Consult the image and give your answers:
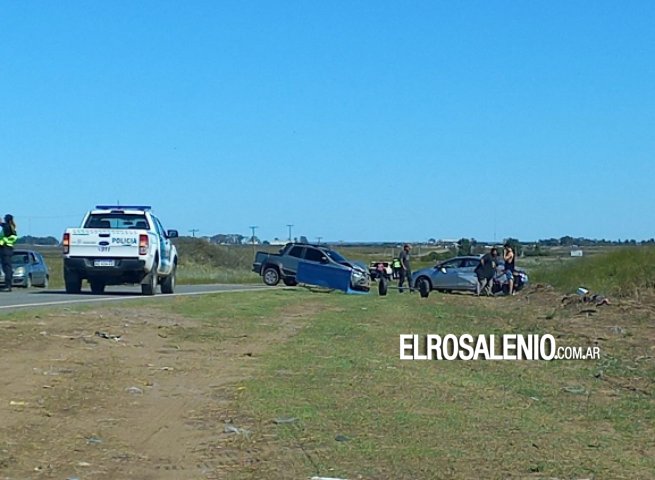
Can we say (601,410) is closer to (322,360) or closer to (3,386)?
(322,360)

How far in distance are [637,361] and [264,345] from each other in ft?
16.0

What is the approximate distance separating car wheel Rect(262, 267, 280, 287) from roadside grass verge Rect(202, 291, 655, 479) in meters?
21.8

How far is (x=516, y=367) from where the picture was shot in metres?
13.0

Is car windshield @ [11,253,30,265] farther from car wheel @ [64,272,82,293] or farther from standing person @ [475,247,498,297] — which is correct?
standing person @ [475,247,498,297]

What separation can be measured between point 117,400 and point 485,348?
6466 millimetres

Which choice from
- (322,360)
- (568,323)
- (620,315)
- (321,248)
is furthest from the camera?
(321,248)

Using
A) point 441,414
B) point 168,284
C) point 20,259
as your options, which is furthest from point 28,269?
point 441,414

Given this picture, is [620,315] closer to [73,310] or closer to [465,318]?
[465,318]

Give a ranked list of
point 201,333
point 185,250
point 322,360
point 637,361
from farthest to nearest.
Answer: point 185,250 < point 201,333 < point 637,361 < point 322,360

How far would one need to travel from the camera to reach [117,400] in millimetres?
9609

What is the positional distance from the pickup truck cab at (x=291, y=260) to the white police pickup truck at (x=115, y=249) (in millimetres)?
9977

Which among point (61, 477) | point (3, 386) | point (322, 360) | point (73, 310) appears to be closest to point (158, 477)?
point (61, 477)

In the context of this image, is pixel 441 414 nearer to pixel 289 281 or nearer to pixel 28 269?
pixel 28 269

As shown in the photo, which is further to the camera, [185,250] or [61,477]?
[185,250]
